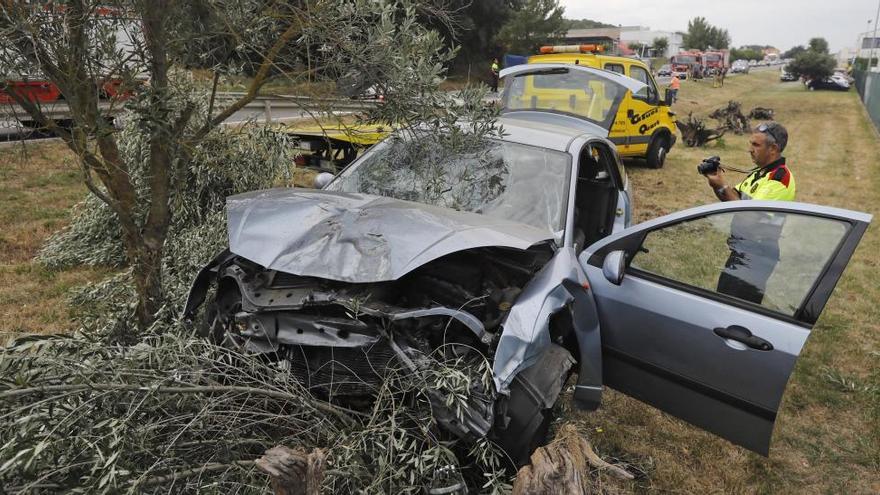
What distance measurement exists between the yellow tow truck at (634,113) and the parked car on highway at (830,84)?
117 ft

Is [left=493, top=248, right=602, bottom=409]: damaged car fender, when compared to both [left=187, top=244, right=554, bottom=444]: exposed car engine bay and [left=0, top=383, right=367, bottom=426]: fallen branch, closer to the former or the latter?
[left=187, top=244, right=554, bottom=444]: exposed car engine bay

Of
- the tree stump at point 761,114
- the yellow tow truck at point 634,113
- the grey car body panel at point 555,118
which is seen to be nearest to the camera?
the grey car body panel at point 555,118

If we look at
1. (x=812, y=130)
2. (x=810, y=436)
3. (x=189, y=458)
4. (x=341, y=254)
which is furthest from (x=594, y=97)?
(x=812, y=130)

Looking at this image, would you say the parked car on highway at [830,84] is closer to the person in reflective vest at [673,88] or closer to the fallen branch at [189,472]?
the person in reflective vest at [673,88]

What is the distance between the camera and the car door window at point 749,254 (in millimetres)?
2669

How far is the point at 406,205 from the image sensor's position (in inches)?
118

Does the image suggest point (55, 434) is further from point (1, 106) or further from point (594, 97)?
point (594, 97)

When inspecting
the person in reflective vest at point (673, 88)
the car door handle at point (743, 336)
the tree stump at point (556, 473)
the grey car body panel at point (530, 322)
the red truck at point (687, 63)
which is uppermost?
the red truck at point (687, 63)

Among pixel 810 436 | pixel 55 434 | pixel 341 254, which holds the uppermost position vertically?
pixel 341 254

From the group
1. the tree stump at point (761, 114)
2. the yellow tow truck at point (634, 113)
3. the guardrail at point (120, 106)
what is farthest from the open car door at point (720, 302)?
the tree stump at point (761, 114)

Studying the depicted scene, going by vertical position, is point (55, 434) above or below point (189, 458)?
above

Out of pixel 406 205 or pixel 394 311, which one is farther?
pixel 406 205

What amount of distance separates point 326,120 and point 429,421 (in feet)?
6.45

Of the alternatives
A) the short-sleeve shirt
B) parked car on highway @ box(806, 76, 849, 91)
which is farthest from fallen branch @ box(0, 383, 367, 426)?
parked car on highway @ box(806, 76, 849, 91)
